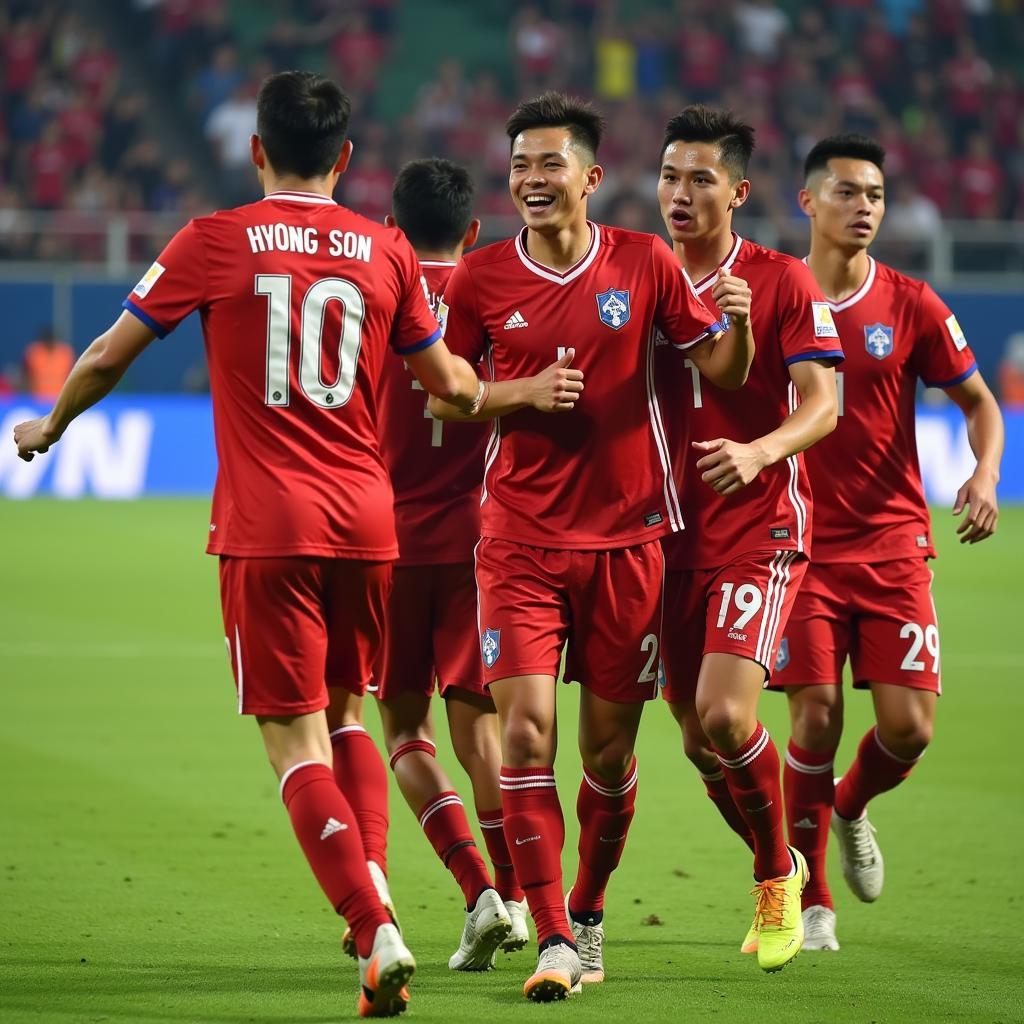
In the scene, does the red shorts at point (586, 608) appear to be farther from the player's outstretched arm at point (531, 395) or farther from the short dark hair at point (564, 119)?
the short dark hair at point (564, 119)

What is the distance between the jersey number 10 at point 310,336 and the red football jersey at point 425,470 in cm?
101

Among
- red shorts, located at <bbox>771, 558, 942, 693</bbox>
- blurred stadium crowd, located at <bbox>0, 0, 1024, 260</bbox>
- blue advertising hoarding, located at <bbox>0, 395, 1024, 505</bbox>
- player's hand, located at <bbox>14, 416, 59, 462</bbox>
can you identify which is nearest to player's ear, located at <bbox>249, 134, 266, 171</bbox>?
player's hand, located at <bbox>14, 416, 59, 462</bbox>

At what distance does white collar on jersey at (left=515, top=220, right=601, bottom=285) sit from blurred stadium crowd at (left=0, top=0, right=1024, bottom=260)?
61.7ft

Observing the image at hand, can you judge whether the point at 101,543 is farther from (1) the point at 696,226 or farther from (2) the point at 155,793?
(1) the point at 696,226

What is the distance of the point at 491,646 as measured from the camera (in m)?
5.02

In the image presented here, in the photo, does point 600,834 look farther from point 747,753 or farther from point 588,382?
point 588,382

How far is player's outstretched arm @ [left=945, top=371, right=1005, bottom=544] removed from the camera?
582 cm

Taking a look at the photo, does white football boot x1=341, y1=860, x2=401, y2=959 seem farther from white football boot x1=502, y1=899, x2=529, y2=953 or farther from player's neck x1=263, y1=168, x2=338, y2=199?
player's neck x1=263, y1=168, x2=338, y2=199

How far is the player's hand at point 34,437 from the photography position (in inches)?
183

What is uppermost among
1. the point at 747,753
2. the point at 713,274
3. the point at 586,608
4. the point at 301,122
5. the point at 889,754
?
the point at 301,122

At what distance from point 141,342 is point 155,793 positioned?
11.4ft

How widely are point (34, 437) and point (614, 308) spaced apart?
1706 mm

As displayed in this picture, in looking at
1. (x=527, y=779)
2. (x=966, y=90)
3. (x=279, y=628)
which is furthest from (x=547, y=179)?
(x=966, y=90)

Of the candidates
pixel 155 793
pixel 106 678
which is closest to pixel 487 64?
pixel 106 678
